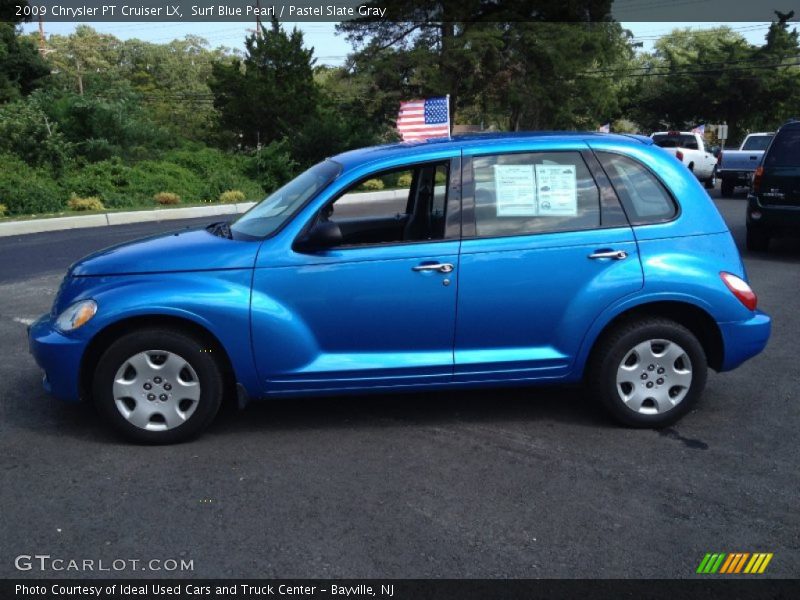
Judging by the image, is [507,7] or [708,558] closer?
[708,558]

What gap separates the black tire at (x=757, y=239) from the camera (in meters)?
11.9

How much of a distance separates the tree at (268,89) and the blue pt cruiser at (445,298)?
94.4 ft

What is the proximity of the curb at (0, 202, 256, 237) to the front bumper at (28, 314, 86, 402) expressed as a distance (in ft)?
32.2

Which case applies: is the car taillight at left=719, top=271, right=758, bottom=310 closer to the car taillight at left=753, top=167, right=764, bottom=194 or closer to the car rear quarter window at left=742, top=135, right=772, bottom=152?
the car taillight at left=753, top=167, right=764, bottom=194

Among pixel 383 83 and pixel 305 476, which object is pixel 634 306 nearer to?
pixel 305 476

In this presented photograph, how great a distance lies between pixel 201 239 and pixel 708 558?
3.25 metres

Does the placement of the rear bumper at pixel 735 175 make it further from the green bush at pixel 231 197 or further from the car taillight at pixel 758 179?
the green bush at pixel 231 197

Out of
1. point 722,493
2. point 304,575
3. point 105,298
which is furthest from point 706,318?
point 105,298

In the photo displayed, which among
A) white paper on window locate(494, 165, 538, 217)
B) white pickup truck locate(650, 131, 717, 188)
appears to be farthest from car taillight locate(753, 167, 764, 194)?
white pickup truck locate(650, 131, 717, 188)

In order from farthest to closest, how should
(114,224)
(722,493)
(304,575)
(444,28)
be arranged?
(444,28) < (114,224) < (722,493) < (304,575)

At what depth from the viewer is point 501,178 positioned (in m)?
4.92

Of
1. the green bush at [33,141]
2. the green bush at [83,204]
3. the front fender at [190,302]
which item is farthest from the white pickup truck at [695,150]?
the front fender at [190,302]

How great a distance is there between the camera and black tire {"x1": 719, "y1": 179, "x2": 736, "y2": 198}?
888 inches

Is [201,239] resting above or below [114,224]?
above
